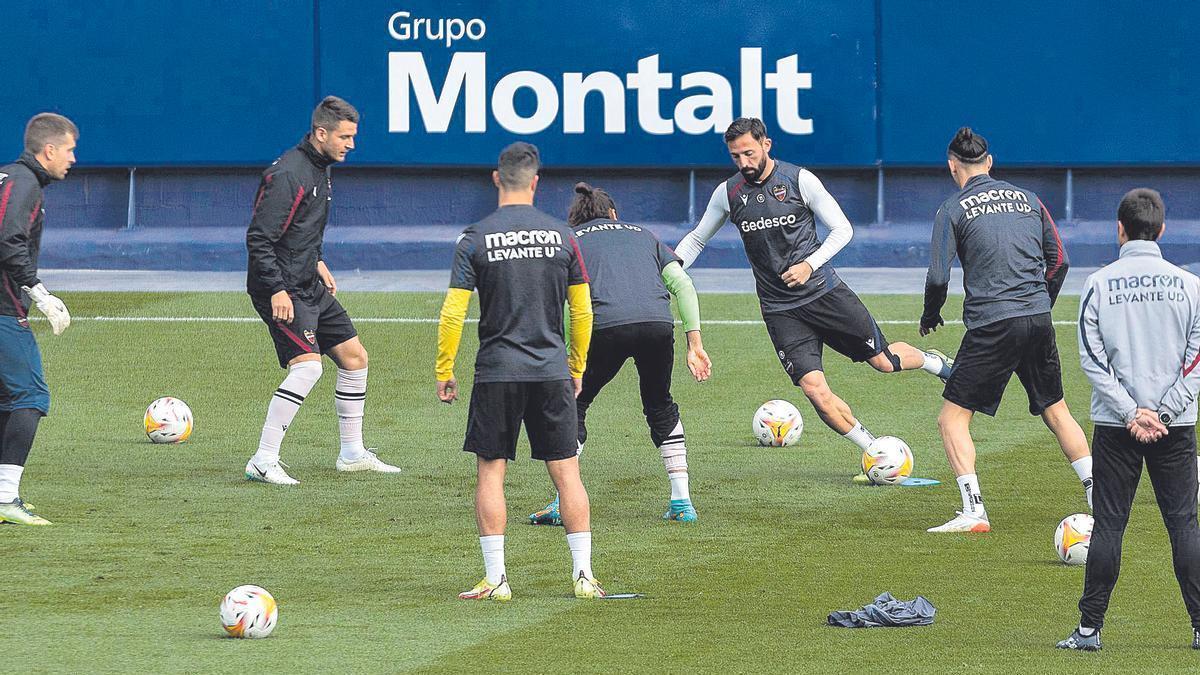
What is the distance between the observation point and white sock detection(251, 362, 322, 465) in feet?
38.3

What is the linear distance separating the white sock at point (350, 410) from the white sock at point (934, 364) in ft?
12.3

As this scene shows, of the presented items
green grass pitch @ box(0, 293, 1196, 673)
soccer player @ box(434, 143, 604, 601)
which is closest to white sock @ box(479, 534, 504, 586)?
soccer player @ box(434, 143, 604, 601)

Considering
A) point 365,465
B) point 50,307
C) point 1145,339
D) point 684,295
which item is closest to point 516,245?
point 684,295

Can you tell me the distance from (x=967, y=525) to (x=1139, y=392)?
2948 millimetres

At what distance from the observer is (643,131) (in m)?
22.3

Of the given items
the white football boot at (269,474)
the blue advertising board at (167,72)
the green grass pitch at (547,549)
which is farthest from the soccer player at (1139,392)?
the blue advertising board at (167,72)

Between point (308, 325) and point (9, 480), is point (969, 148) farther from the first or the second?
point (9, 480)

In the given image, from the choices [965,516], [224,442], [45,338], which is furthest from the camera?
[45,338]

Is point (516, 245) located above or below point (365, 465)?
above

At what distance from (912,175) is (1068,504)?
12.1m

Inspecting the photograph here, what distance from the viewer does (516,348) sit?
839 centimetres

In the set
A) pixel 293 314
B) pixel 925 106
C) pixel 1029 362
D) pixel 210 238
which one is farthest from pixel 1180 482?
pixel 210 238

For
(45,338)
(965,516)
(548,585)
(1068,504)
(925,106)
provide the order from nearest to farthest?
1. (548,585)
2. (965,516)
3. (1068,504)
4. (45,338)
5. (925,106)

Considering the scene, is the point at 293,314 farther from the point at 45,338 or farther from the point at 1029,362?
the point at 45,338
